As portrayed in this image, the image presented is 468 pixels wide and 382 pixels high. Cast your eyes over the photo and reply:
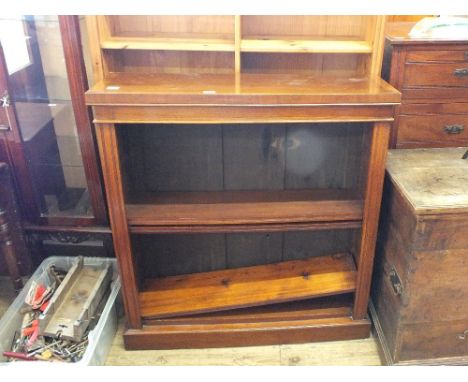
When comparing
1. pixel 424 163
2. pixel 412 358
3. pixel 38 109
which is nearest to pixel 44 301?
pixel 38 109

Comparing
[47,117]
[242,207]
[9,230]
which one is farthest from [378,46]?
[9,230]

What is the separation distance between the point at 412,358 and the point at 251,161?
0.93 meters

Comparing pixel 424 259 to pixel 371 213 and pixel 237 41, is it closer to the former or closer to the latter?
pixel 371 213

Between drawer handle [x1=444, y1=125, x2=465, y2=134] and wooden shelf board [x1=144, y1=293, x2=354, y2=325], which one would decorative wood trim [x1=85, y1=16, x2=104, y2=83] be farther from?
drawer handle [x1=444, y1=125, x2=465, y2=134]

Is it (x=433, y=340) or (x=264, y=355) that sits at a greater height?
(x=433, y=340)

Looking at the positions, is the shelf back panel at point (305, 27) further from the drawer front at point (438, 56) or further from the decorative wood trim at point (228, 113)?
the decorative wood trim at point (228, 113)

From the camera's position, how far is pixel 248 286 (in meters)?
1.81

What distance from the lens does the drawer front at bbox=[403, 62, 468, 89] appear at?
1.55 m

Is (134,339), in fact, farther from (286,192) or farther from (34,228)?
(286,192)

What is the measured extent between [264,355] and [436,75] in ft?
4.05

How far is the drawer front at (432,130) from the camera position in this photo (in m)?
1.64

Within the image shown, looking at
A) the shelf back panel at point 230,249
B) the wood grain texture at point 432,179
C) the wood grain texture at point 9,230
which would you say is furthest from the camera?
the shelf back panel at point 230,249

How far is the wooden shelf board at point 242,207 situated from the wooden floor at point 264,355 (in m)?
0.56

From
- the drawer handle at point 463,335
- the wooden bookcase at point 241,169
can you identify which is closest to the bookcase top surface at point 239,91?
the wooden bookcase at point 241,169
